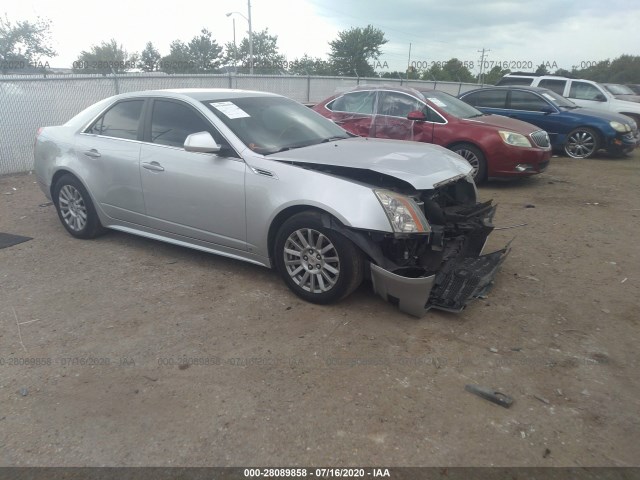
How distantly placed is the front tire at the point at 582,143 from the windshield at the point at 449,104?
353cm

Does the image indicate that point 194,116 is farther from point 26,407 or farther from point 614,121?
point 614,121

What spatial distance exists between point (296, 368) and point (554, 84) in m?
13.0

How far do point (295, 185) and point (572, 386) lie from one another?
2301 millimetres

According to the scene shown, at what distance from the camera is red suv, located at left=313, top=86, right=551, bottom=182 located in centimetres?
768

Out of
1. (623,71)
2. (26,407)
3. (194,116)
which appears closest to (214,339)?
(26,407)

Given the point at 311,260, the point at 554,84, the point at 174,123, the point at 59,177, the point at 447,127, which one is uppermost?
the point at 554,84

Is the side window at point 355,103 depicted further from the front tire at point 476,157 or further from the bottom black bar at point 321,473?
the bottom black bar at point 321,473

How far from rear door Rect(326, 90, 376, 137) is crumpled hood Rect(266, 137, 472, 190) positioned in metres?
3.93

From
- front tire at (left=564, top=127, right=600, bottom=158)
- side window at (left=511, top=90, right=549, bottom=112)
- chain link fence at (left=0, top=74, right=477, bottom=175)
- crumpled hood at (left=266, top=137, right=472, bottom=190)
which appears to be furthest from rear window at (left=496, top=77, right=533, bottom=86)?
crumpled hood at (left=266, top=137, right=472, bottom=190)

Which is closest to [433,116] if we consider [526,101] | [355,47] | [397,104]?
[397,104]

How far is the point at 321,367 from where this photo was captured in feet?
9.98

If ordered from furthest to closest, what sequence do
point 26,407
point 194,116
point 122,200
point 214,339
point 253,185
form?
point 122,200 < point 194,116 < point 253,185 < point 214,339 < point 26,407

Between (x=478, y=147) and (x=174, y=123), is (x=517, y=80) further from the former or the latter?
(x=174, y=123)

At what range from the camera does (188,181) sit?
429cm
